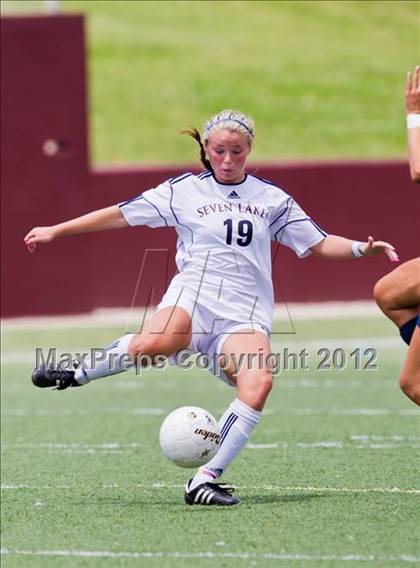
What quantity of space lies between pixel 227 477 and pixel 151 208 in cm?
160

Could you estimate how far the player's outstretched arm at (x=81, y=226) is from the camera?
22.1 ft

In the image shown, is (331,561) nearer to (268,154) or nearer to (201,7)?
(268,154)

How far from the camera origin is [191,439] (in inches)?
254

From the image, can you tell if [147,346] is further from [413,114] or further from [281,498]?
[413,114]

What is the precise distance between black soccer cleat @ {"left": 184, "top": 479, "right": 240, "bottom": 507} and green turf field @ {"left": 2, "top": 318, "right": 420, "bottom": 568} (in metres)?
0.08

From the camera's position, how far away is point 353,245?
22.1ft

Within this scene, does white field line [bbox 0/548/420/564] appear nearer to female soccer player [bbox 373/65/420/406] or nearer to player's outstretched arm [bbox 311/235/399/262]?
female soccer player [bbox 373/65/420/406]

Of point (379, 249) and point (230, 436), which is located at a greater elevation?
point (379, 249)

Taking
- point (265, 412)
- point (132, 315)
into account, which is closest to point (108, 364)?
point (265, 412)

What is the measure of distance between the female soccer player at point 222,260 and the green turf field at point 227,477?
546mm

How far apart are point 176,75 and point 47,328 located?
13.4 m

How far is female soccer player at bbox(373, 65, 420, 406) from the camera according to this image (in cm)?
616

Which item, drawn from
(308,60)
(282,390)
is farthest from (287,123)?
(282,390)

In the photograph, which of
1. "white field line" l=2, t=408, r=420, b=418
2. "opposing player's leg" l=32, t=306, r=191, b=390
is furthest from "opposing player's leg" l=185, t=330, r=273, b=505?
"white field line" l=2, t=408, r=420, b=418
